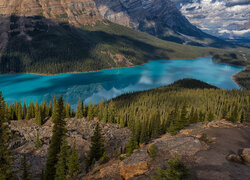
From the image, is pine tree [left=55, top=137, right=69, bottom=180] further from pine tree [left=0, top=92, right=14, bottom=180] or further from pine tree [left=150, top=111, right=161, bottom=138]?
pine tree [left=150, top=111, right=161, bottom=138]

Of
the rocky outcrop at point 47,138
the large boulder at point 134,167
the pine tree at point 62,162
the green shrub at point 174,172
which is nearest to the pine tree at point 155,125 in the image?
the rocky outcrop at point 47,138

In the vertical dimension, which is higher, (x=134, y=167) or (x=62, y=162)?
(x=134, y=167)

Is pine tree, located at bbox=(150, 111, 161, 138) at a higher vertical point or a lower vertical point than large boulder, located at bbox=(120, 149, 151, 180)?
lower

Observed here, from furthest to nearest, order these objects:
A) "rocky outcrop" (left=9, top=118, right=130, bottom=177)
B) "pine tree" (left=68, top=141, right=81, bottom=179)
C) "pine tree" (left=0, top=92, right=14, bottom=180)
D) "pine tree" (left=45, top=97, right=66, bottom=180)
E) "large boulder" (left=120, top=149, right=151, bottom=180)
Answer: "rocky outcrop" (left=9, top=118, right=130, bottom=177), "pine tree" (left=45, top=97, right=66, bottom=180), "pine tree" (left=68, top=141, right=81, bottom=179), "pine tree" (left=0, top=92, right=14, bottom=180), "large boulder" (left=120, top=149, right=151, bottom=180)

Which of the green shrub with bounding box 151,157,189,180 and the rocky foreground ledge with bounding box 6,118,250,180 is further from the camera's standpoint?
the rocky foreground ledge with bounding box 6,118,250,180

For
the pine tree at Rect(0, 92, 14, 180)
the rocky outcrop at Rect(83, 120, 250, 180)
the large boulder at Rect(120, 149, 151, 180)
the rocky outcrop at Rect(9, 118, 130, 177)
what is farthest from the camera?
the rocky outcrop at Rect(9, 118, 130, 177)

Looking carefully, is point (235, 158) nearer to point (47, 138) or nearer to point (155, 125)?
point (155, 125)

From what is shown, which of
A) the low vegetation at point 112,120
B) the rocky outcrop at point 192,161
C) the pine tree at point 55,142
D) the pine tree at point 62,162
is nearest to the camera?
the rocky outcrop at point 192,161

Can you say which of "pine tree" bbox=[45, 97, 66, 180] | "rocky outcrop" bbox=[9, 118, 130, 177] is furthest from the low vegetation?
"rocky outcrop" bbox=[9, 118, 130, 177]

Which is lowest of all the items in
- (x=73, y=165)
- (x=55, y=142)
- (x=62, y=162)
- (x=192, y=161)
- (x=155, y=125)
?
(x=155, y=125)

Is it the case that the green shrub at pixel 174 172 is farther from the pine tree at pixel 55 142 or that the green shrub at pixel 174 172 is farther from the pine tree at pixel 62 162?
the pine tree at pixel 55 142

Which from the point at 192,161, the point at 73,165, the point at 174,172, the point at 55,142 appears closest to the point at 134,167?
the point at 192,161

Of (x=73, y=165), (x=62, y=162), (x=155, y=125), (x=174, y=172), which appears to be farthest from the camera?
(x=155, y=125)
